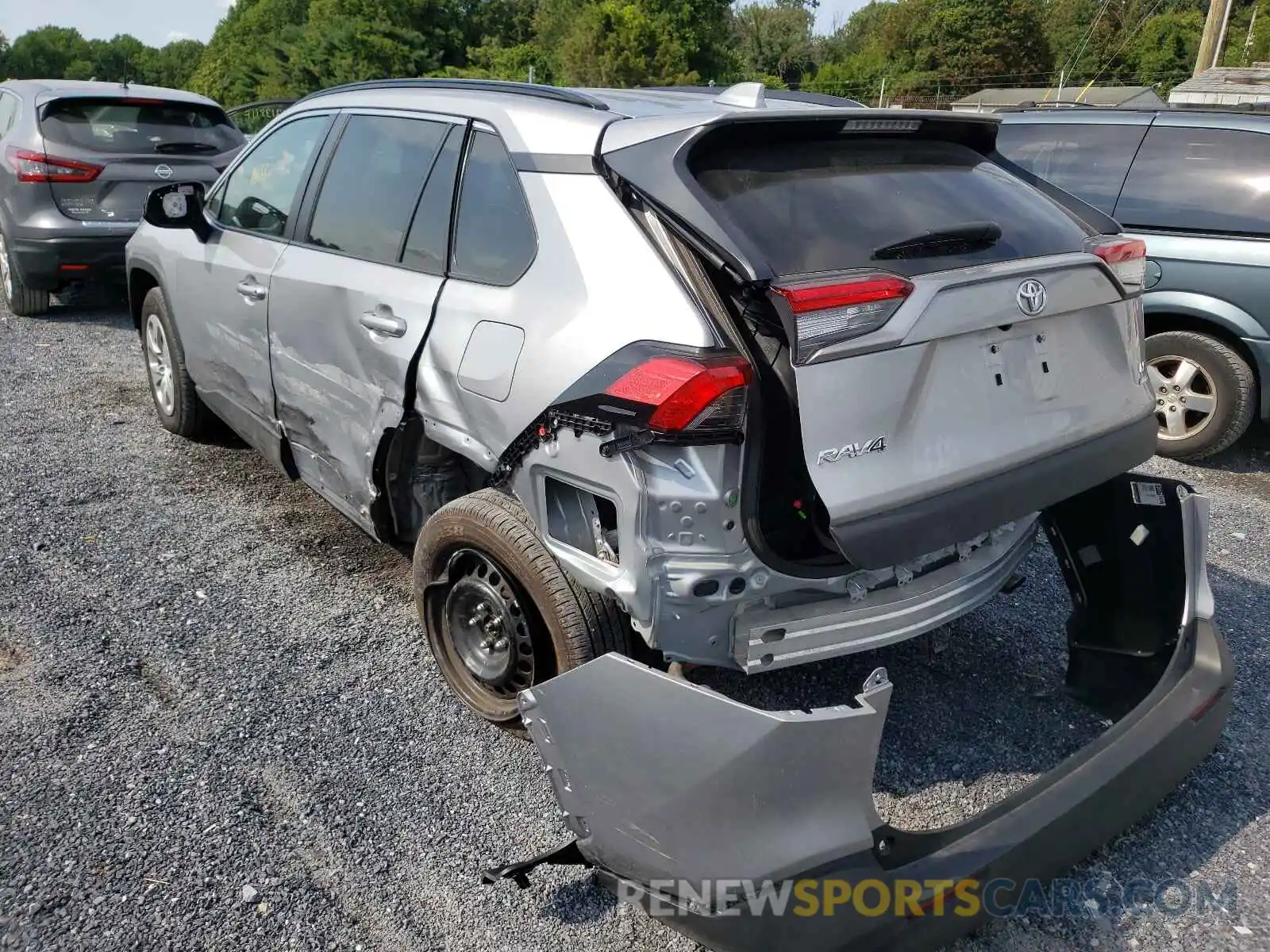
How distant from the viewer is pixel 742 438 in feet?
7.18

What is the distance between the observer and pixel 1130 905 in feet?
7.93

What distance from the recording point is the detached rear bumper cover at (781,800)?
6.25ft

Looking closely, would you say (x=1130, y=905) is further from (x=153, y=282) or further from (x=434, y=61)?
(x=434, y=61)

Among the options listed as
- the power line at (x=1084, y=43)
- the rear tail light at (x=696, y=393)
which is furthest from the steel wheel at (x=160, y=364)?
the power line at (x=1084, y=43)

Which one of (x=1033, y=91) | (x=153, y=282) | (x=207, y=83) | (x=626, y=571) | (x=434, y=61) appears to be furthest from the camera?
(x=207, y=83)

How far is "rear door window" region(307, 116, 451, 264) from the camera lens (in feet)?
10.3

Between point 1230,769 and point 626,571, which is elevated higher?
point 626,571

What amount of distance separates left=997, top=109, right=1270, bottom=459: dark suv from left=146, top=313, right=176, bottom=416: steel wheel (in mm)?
5270

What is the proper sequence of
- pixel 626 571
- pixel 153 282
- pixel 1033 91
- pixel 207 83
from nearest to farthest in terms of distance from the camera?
pixel 626 571 < pixel 153 282 < pixel 1033 91 < pixel 207 83

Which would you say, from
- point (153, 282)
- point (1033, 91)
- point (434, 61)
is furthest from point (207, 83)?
point (153, 282)

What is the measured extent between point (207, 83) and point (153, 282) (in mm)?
85347

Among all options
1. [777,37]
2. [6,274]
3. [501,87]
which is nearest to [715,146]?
[501,87]

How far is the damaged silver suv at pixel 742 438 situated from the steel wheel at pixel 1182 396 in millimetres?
3117

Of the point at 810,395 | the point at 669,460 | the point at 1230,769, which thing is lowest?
the point at 1230,769
